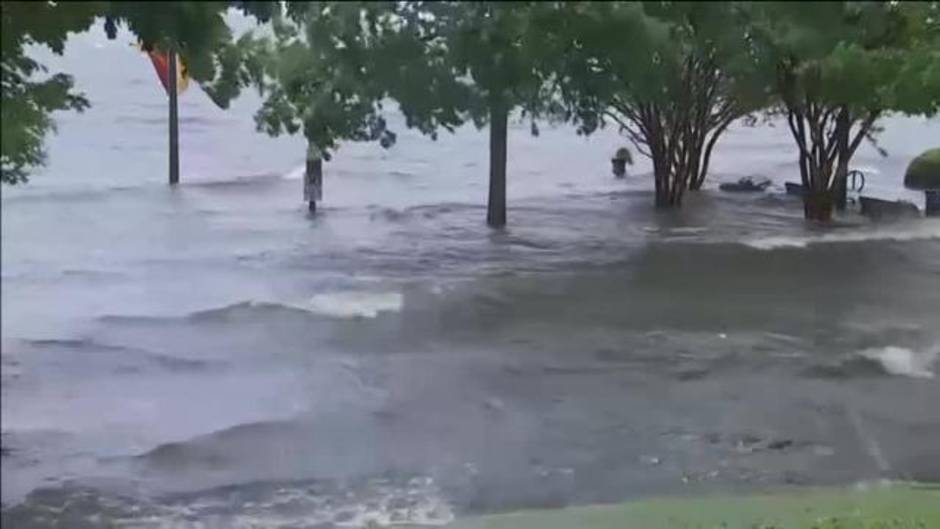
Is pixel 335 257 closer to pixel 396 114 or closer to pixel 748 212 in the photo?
pixel 748 212

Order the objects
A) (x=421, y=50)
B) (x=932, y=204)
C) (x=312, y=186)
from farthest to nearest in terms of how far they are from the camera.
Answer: (x=932, y=204)
(x=312, y=186)
(x=421, y=50)

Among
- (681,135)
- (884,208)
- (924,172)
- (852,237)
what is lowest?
(852,237)

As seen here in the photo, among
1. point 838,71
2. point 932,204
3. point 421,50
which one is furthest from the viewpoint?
point 932,204

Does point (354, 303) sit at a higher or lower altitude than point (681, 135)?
lower

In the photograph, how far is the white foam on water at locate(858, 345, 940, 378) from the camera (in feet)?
35.7

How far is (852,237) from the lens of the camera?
760 inches

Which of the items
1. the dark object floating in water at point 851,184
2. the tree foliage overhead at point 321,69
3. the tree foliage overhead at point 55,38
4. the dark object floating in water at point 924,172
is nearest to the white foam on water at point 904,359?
the tree foliage overhead at point 321,69

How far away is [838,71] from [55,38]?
43.5 feet

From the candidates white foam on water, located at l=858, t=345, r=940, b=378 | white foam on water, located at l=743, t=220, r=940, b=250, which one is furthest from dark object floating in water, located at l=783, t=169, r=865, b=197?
white foam on water, located at l=858, t=345, r=940, b=378

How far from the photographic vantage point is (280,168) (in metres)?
24.2

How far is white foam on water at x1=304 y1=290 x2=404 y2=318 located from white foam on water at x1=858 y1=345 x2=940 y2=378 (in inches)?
163

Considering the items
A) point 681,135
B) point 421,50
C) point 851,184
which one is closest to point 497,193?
point 681,135

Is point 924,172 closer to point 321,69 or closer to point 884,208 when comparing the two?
point 884,208

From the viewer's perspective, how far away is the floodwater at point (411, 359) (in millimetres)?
6375
